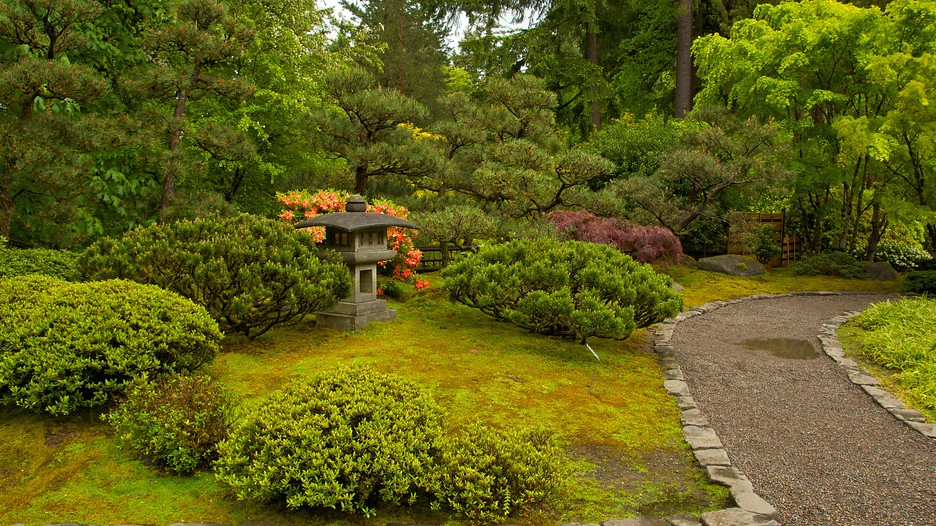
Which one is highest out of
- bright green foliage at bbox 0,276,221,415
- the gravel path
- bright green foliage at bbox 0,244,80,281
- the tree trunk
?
the tree trunk

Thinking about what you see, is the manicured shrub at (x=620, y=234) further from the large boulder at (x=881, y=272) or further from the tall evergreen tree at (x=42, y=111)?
the tall evergreen tree at (x=42, y=111)

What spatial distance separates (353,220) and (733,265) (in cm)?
1081

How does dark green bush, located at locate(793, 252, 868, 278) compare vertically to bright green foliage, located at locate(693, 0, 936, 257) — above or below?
below

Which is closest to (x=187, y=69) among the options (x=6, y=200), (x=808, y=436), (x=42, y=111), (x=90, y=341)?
(x=42, y=111)

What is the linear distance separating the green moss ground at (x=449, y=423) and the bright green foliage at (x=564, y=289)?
43cm

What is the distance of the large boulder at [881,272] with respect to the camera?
1466 centimetres

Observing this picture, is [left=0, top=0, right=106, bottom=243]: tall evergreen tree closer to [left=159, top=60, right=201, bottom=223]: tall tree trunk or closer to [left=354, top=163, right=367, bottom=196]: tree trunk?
[left=159, top=60, right=201, bottom=223]: tall tree trunk

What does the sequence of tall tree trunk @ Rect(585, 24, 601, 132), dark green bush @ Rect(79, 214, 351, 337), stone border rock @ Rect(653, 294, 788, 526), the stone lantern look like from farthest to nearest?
tall tree trunk @ Rect(585, 24, 601, 132) < the stone lantern < dark green bush @ Rect(79, 214, 351, 337) < stone border rock @ Rect(653, 294, 788, 526)

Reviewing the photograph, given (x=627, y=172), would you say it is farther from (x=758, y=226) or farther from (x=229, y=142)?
(x=229, y=142)

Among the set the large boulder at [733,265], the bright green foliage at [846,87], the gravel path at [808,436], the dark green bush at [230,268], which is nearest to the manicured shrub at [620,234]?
the large boulder at [733,265]

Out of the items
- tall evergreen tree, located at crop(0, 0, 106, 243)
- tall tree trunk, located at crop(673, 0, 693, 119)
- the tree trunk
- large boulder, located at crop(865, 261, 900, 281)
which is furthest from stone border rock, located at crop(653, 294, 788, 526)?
tall tree trunk, located at crop(673, 0, 693, 119)

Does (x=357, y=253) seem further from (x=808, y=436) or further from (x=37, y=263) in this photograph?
(x=808, y=436)

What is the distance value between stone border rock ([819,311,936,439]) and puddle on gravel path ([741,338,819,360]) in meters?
0.21

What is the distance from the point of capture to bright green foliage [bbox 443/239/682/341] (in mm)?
6758
